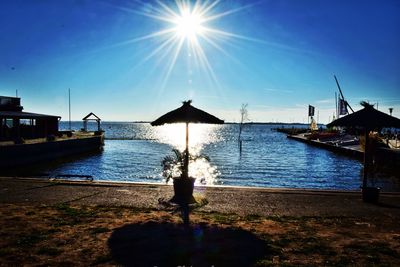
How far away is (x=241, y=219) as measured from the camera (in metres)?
8.19

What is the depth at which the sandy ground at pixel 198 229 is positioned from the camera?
567 cm

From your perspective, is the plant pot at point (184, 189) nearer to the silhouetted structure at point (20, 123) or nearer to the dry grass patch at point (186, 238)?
the dry grass patch at point (186, 238)

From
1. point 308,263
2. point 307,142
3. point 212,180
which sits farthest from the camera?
point 307,142

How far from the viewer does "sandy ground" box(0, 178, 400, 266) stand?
5.67 m

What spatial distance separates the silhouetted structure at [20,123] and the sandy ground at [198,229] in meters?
27.2

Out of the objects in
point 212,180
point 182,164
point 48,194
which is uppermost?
point 182,164

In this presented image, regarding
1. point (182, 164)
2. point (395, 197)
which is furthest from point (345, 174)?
point (182, 164)

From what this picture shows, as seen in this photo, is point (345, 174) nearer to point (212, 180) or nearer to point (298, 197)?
point (212, 180)

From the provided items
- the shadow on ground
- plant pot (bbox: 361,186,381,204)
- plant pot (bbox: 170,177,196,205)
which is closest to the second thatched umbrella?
plant pot (bbox: 361,186,381,204)

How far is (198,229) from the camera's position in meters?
7.28

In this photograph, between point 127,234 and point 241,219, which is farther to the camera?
point 241,219

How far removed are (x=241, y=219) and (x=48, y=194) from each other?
6387mm

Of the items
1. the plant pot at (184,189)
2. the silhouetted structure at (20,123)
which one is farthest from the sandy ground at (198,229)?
the silhouetted structure at (20,123)

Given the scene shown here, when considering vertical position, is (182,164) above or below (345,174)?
above
